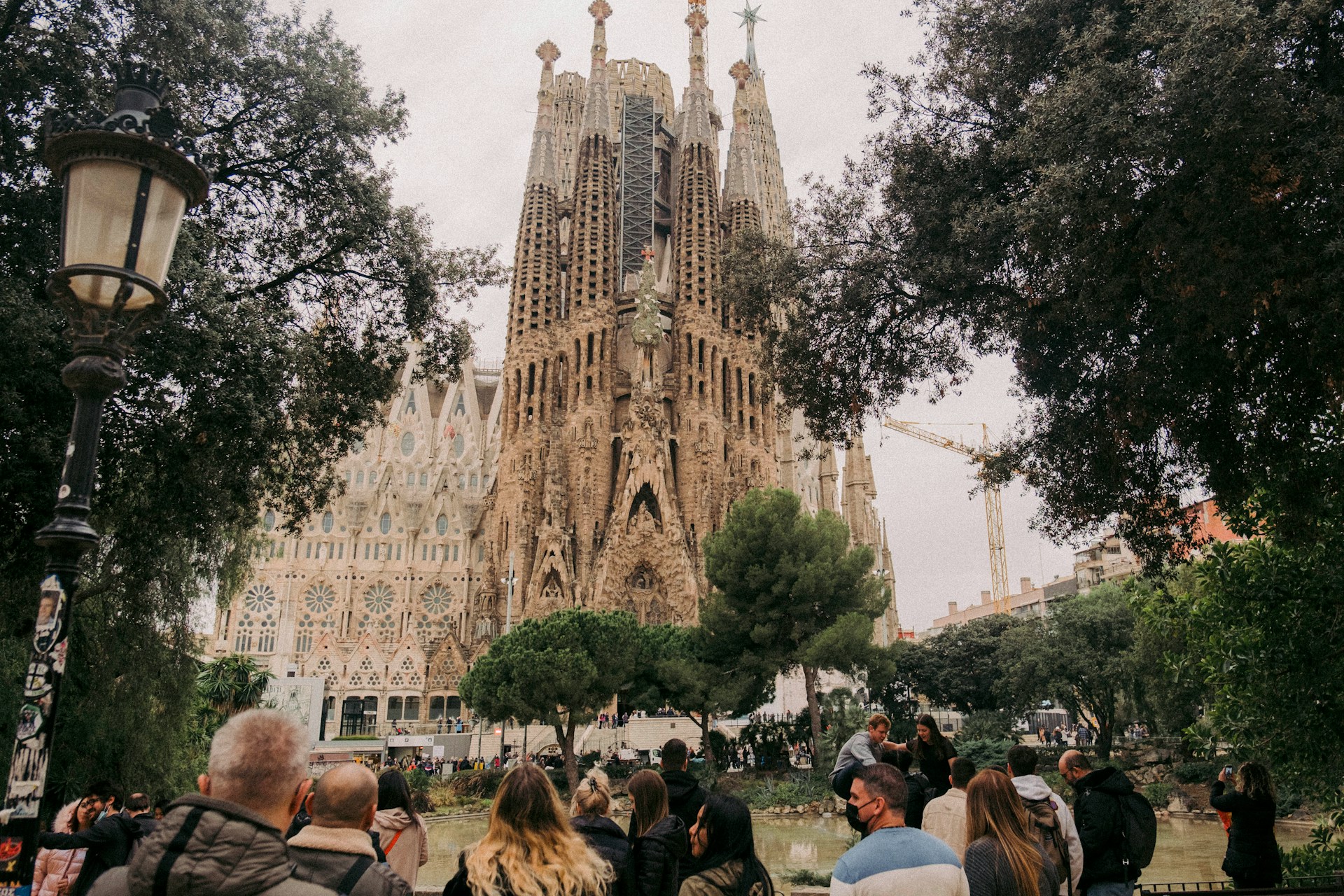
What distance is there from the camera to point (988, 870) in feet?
12.5

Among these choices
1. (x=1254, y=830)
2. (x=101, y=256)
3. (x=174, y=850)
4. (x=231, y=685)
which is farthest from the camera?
(x=231, y=685)

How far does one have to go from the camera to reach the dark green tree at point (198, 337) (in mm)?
9117

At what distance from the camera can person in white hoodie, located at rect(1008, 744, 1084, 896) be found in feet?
15.6

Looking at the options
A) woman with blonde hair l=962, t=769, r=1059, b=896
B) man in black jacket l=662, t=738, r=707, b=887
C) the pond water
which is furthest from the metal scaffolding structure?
woman with blonde hair l=962, t=769, r=1059, b=896

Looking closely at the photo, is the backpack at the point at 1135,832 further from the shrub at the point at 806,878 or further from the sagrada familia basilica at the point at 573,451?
the sagrada familia basilica at the point at 573,451

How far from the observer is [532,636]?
29.8 metres

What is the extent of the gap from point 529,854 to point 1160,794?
25.9m

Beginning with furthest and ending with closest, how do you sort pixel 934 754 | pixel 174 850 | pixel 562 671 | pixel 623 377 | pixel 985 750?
1. pixel 623 377
2. pixel 562 671
3. pixel 985 750
4. pixel 934 754
5. pixel 174 850

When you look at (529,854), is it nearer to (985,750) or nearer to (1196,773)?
(985,750)

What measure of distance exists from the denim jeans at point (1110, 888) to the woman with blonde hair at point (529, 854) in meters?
3.15

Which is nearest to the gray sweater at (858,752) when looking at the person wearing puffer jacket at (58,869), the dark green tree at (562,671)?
the person wearing puffer jacket at (58,869)

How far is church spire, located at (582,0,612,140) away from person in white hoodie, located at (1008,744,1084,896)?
52.7 meters

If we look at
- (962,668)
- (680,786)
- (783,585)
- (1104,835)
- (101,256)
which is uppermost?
(783,585)

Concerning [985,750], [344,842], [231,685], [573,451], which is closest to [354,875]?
[344,842]
